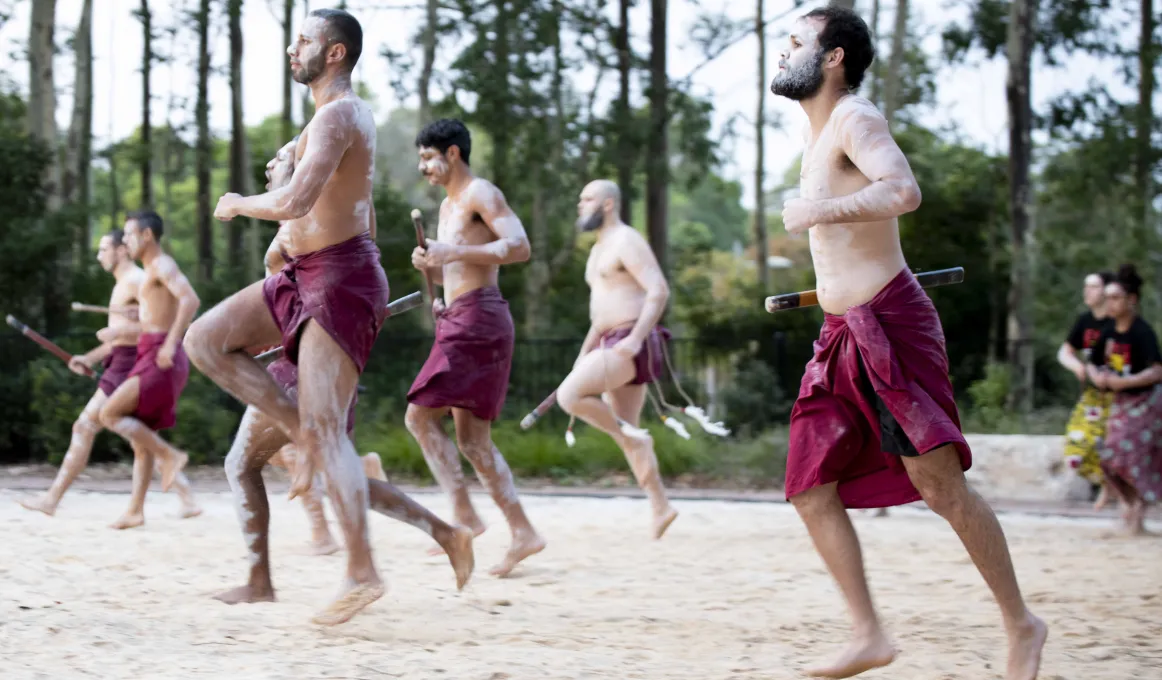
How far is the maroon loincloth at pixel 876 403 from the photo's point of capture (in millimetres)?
3879

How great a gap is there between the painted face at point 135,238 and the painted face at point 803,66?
197 inches

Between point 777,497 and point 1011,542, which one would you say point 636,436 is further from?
point 777,497

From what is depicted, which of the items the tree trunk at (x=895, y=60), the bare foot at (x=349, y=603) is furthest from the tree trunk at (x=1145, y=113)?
the bare foot at (x=349, y=603)

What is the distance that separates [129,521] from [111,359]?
104cm

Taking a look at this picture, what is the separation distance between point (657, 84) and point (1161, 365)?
9.73m

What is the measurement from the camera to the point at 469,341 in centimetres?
646

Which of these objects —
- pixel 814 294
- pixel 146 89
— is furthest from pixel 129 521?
pixel 146 89

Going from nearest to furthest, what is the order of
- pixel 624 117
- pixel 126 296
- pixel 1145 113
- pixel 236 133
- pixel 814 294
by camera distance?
pixel 814 294
pixel 126 296
pixel 624 117
pixel 1145 113
pixel 236 133

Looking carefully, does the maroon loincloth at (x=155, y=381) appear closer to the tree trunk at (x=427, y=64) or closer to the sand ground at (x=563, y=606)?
the sand ground at (x=563, y=606)

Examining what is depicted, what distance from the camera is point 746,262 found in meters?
49.1

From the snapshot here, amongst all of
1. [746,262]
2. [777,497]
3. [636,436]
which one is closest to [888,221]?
[636,436]

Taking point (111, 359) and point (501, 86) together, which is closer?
point (111, 359)

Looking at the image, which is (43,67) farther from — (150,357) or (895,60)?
(895,60)

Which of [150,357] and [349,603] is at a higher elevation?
[150,357]
